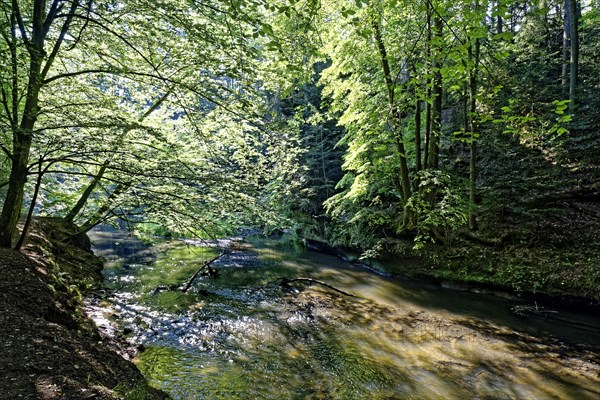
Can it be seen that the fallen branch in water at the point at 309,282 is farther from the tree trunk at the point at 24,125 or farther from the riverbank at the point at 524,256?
the tree trunk at the point at 24,125

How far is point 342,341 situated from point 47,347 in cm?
509

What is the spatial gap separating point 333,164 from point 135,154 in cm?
2046

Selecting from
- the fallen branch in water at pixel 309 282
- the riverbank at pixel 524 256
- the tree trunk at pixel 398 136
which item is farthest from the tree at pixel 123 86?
the riverbank at pixel 524 256

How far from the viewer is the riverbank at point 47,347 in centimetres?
259

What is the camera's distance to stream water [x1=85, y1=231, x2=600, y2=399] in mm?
5133

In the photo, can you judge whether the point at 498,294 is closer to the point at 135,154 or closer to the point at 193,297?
the point at 193,297

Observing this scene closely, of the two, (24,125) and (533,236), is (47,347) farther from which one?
(533,236)

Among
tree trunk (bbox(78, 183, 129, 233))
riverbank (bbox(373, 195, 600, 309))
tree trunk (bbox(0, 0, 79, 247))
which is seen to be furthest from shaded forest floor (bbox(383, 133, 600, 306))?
tree trunk (bbox(0, 0, 79, 247))

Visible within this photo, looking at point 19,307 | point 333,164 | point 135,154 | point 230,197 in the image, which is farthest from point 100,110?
point 333,164

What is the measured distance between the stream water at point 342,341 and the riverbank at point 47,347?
1.31 metres

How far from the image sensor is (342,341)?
6738 millimetres

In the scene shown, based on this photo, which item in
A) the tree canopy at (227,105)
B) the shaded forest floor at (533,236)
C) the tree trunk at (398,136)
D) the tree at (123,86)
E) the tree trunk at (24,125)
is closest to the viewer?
the tree canopy at (227,105)

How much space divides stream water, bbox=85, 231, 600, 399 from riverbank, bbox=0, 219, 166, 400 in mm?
1309

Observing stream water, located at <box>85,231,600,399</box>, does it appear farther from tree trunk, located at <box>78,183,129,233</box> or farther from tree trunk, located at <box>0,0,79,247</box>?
tree trunk, located at <box>0,0,79,247</box>
